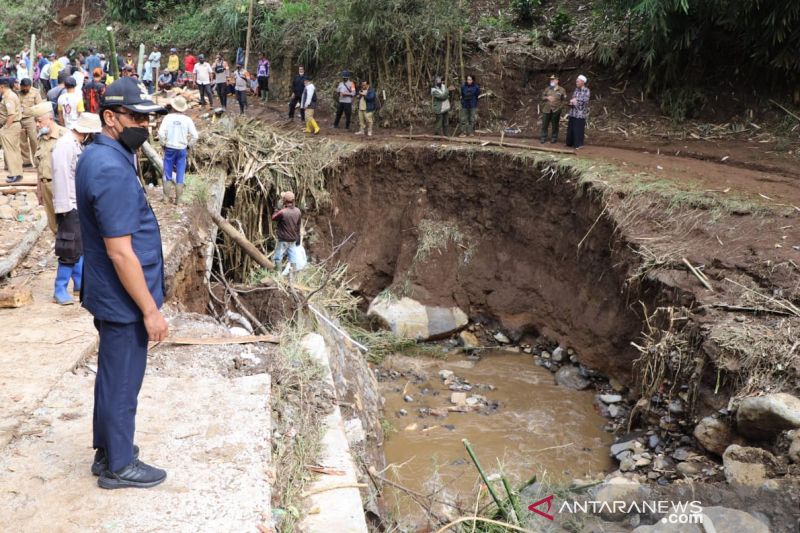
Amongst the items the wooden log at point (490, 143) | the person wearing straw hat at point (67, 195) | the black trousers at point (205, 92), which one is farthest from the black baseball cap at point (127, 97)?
the black trousers at point (205, 92)

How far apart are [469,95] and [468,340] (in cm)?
550

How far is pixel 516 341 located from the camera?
11883 millimetres

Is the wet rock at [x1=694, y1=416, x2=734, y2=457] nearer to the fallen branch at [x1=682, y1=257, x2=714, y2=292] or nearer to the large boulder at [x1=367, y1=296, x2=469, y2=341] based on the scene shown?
the fallen branch at [x1=682, y1=257, x2=714, y2=292]

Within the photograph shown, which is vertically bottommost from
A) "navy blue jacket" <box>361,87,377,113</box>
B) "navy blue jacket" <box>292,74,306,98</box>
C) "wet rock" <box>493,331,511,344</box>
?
"wet rock" <box>493,331,511,344</box>

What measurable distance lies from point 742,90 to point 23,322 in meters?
13.7

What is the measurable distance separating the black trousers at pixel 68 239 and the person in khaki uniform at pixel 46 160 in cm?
49

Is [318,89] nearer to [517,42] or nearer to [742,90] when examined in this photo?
[517,42]

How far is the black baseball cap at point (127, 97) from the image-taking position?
10.9 ft

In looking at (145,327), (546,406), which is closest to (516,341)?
(546,406)

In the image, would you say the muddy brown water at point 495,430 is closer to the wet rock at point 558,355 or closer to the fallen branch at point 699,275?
the wet rock at point 558,355

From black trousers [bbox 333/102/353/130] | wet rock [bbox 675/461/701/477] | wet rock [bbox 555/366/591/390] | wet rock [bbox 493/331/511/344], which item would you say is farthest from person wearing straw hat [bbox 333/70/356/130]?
wet rock [bbox 675/461/701/477]

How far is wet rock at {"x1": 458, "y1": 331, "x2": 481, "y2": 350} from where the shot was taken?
11.8 meters

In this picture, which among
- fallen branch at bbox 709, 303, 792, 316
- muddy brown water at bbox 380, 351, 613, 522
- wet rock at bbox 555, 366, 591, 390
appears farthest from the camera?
wet rock at bbox 555, 366, 591, 390

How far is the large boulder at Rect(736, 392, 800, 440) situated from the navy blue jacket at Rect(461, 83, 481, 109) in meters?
9.50
